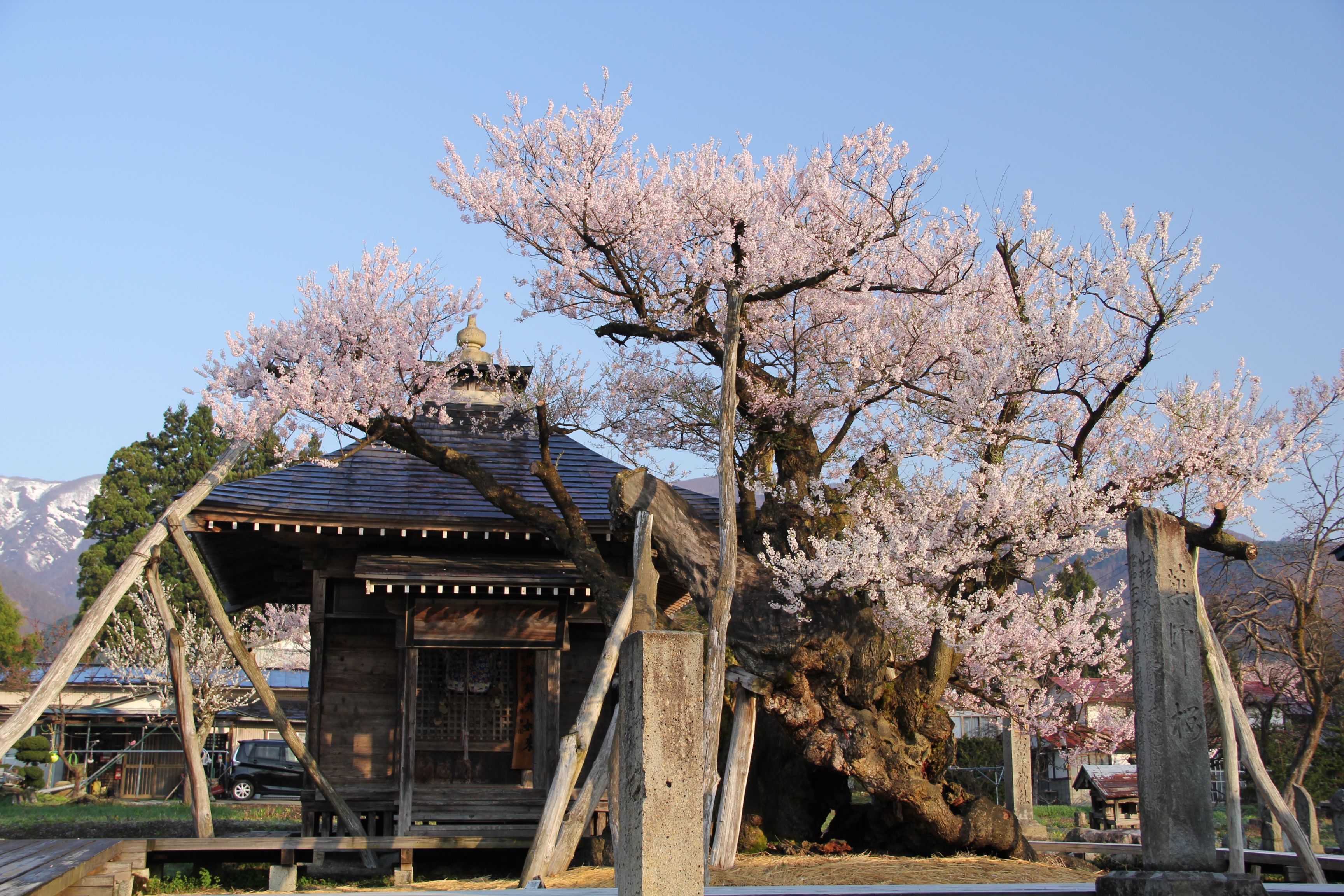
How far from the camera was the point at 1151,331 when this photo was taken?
424 inches

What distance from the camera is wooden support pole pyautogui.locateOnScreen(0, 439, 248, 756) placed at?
9.30 meters

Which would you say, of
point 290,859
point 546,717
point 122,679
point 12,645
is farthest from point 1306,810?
point 12,645

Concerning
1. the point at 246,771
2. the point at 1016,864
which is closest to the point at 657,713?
the point at 1016,864

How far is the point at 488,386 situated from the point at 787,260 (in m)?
5.97

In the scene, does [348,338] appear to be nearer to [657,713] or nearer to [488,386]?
[488,386]

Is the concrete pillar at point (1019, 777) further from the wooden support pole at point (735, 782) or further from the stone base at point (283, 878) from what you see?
the stone base at point (283, 878)

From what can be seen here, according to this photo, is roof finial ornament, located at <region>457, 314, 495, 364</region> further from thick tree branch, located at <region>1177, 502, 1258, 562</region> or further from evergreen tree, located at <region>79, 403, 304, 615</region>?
evergreen tree, located at <region>79, 403, 304, 615</region>

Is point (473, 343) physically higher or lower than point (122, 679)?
higher

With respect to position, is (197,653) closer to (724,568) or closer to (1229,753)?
(724,568)

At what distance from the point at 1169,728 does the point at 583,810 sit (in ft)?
19.1

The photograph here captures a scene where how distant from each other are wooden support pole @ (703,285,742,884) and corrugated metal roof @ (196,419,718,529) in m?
2.10

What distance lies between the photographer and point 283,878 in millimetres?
11109

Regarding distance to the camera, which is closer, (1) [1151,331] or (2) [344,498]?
(1) [1151,331]

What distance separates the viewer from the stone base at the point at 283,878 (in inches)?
436
